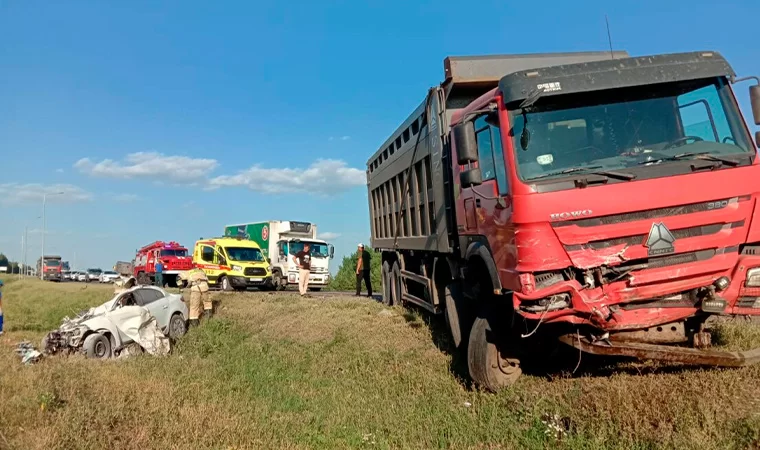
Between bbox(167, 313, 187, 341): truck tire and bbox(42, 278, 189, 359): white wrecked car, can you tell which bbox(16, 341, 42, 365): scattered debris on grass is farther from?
bbox(167, 313, 187, 341): truck tire

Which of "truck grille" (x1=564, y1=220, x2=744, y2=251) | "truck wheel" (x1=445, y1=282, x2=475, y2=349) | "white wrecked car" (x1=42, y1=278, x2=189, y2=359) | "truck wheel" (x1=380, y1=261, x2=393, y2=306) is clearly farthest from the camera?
"truck wheel" (x1=380, y1=261, x2=393, y2=306)

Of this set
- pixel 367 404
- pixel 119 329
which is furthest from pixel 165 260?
pixel 367 404

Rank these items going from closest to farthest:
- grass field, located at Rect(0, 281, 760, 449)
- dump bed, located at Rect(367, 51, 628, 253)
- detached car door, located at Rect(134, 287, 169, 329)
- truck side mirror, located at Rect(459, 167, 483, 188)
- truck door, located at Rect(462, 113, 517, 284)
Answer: grass field, located at Rect(0, 281, 760, 449)
truck door, located at Rect(462, 113, 517, 284)
truck side mirror, located at Rect(459, 167, 483, 188)
dump bed, located at Rect(367, 51, 628, 253)
detached car door, located at Rect(134, 287, 169, 329)

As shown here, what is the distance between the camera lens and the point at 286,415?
6180 millimetres

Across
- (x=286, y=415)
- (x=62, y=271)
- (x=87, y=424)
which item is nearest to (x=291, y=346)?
(x=286, y=415)

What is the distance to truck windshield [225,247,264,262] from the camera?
81.2 feet

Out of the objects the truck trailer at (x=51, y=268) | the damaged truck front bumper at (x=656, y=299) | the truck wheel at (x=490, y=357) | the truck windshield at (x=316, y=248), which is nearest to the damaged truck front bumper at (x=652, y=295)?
the damaged truck front bumper at (x=656, y=299)

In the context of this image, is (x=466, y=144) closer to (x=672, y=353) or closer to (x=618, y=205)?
(x=618, y=205)

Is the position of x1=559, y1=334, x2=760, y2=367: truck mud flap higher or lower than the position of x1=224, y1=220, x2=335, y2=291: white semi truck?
lower

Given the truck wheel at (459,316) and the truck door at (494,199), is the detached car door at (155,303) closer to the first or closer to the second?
the truck wheel at (459,316)

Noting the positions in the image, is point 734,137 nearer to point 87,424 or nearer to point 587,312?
point 587,312

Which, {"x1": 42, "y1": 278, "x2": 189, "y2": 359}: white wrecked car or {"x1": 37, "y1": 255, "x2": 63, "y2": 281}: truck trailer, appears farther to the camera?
{"x1": 37, "y1": 255, "x2": 63, "y2": 281}: truck trailer

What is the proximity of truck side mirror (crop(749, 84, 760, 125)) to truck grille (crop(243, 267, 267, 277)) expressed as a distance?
2176 centimetres

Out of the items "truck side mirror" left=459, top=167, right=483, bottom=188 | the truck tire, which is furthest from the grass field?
the truck tire
